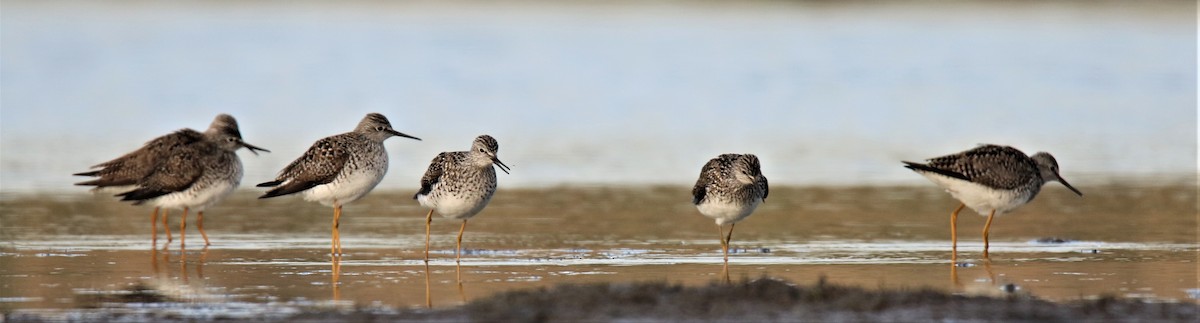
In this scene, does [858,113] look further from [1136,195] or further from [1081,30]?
[1081,30]

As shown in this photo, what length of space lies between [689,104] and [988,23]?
101 feet

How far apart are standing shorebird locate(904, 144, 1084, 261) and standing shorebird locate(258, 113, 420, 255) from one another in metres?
4.63

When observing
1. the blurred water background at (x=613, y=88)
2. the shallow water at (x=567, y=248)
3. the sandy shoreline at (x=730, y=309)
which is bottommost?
the sandy shoreline at (x=730, y=309)

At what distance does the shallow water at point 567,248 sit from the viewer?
35.4 feet

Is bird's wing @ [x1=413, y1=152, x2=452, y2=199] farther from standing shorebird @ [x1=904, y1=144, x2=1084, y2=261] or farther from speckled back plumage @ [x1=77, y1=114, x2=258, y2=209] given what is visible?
standing shorebird @ [x1=904, y1=144, x2=1084, y2=261]

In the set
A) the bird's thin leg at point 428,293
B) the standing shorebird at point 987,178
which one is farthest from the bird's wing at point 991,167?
the bird's thin leg at point 428,293

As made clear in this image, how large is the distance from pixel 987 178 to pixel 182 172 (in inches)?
276

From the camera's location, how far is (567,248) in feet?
44.5

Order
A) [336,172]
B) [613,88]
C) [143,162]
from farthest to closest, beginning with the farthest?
1. [613,88]
2. [143,162]
3. [336,172]

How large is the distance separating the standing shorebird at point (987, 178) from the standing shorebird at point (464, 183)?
3.49m

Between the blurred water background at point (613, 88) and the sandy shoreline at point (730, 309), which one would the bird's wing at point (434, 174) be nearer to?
the sandy shoreline at point (730, 309)

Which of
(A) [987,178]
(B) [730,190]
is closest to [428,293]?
(B) [730,190]

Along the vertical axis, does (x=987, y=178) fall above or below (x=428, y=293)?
above

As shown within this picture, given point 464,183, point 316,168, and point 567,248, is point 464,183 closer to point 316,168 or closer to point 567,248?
point 567,248
